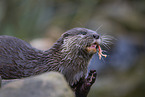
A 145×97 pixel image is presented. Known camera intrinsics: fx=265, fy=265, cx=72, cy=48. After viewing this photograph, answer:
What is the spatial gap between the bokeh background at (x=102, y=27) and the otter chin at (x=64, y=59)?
165 centimetres

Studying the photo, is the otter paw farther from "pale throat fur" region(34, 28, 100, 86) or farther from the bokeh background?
the bokeh background

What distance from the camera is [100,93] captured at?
6332 millimetres

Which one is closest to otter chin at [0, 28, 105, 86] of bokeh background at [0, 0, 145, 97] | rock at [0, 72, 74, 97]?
rock at [0, 72, 74, 97]

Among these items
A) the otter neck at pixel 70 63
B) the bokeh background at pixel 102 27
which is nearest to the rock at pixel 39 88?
the otter neck at pixel 70 63

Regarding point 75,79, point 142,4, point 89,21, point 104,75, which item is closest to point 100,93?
point 104,75

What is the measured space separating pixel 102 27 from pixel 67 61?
522 cm

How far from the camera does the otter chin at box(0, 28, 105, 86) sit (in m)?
2.22

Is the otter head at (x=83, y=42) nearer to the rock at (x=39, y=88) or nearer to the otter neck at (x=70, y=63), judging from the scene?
the otter neck at (x=70, y=63)

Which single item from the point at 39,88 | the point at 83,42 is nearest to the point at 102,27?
the point at 83,42

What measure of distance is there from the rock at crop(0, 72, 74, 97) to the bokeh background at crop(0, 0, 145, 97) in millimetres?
2180

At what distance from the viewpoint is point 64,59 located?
7.34 ft

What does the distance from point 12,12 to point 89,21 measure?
3279 mm

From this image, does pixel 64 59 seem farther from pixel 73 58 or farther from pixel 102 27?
pixel 102 27

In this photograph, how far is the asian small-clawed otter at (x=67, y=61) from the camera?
222 centimetres
